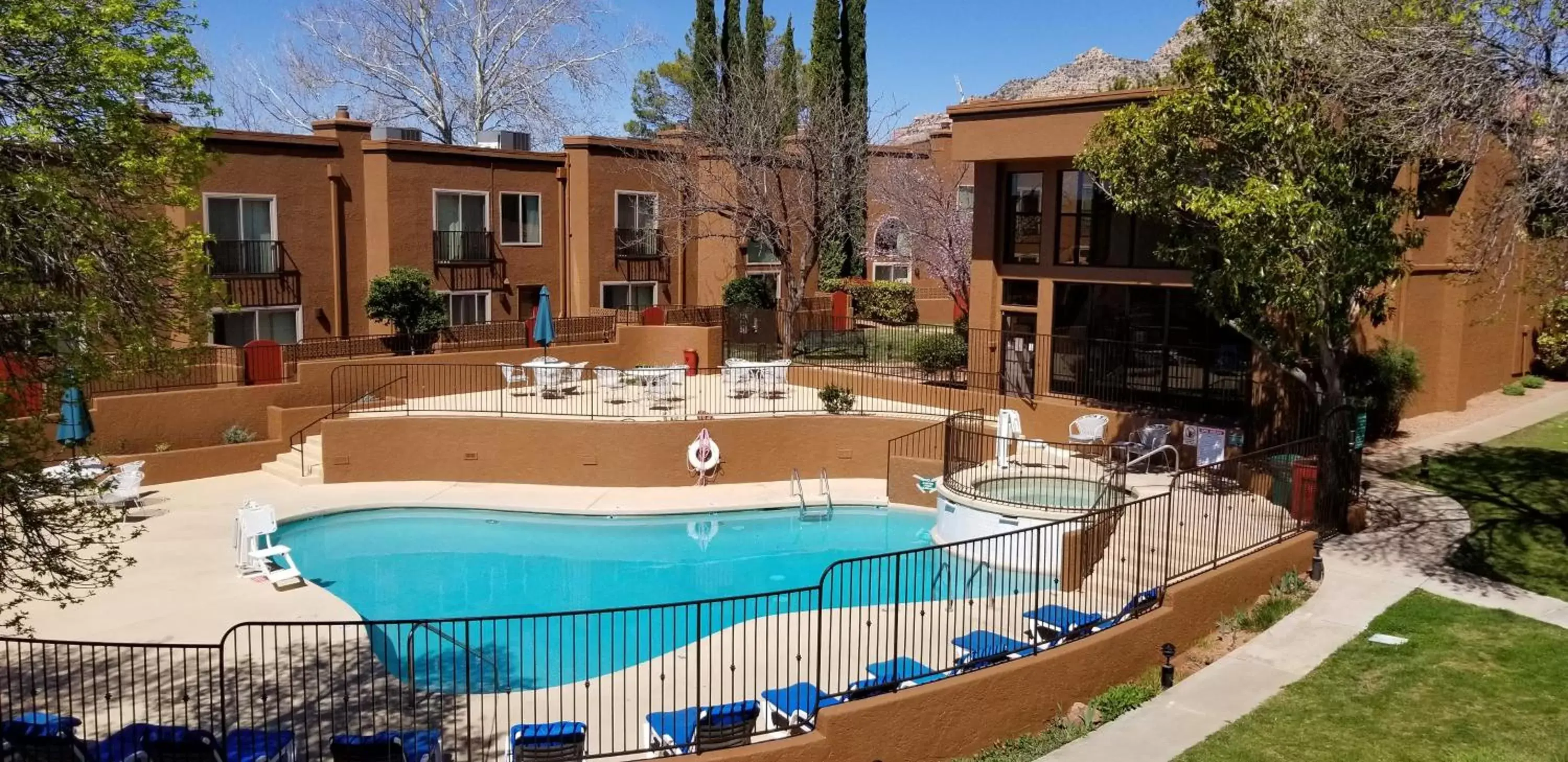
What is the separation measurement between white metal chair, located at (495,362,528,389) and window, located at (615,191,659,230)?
8785mm

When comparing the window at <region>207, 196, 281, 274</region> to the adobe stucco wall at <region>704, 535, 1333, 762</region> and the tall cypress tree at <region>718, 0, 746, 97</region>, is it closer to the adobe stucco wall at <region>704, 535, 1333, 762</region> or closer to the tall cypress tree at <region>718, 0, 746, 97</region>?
the adobe stucco wall at <region>704, 535, 1333, 762</region>

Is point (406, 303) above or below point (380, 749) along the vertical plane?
above

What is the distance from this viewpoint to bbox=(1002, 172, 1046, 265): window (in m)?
24.8

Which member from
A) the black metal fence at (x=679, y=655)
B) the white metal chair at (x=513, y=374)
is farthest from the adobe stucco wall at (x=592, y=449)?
the black metal fence at (x=679, y=655)

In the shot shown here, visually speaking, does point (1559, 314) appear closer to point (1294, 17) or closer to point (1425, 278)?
point (1294, 17)

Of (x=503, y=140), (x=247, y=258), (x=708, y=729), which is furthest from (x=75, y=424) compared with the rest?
(x=503, y=140)

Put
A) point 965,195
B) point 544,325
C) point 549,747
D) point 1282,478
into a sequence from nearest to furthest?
point 549,747 < point 1282,478 < point 544,325 < point 965,195

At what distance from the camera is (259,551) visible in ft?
56.5

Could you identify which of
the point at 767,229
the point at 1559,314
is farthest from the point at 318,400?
the point at 1559,314

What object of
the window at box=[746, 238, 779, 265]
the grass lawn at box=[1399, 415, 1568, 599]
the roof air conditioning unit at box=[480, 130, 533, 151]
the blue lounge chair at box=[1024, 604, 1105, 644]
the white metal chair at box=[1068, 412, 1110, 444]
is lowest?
the blue lounge chair at box=[1024, 604, 1105, 644]

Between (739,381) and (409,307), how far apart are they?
26.3 ft

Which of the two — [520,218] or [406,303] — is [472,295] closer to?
[520,218]

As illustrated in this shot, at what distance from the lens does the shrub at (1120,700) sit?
38.1ft

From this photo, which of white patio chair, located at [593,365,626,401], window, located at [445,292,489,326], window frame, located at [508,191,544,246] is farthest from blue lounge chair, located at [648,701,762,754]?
window frame, located at [508,191,544,246]
